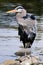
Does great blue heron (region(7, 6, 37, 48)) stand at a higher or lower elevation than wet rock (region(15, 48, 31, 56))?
higher

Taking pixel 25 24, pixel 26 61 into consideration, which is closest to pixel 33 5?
pixel 25 24

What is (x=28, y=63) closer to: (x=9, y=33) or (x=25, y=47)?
(x=25, y=47)

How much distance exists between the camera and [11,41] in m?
10.9

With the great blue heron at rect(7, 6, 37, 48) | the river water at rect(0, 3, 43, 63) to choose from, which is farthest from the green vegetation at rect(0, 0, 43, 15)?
the great blue heron at rect(7, 6, 37, 48)

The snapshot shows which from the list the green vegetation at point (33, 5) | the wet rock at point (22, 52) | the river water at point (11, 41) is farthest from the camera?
the green vegetation at point (33, 5)

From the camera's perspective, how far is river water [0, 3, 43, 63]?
9539mm

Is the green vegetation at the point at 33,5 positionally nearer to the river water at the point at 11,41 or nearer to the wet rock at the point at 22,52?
the river water at the point at 11,41

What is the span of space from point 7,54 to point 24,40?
2.07 feet

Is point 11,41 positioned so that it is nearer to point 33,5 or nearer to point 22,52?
point 22,52

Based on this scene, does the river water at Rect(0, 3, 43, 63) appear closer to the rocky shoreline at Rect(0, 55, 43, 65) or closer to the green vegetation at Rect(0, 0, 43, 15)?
the rocky shoreline at Rect(0, 55, 43, 65)

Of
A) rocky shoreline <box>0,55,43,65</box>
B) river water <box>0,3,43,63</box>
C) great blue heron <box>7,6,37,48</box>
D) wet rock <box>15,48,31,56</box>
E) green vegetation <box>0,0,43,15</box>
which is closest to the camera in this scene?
rocky shoreline <box>0,55,43,65</box>

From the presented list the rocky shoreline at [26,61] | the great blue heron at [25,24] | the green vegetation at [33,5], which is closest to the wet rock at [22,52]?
the great blue heron at [25,24]

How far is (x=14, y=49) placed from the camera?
32.9 ft

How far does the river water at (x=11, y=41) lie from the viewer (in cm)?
954
